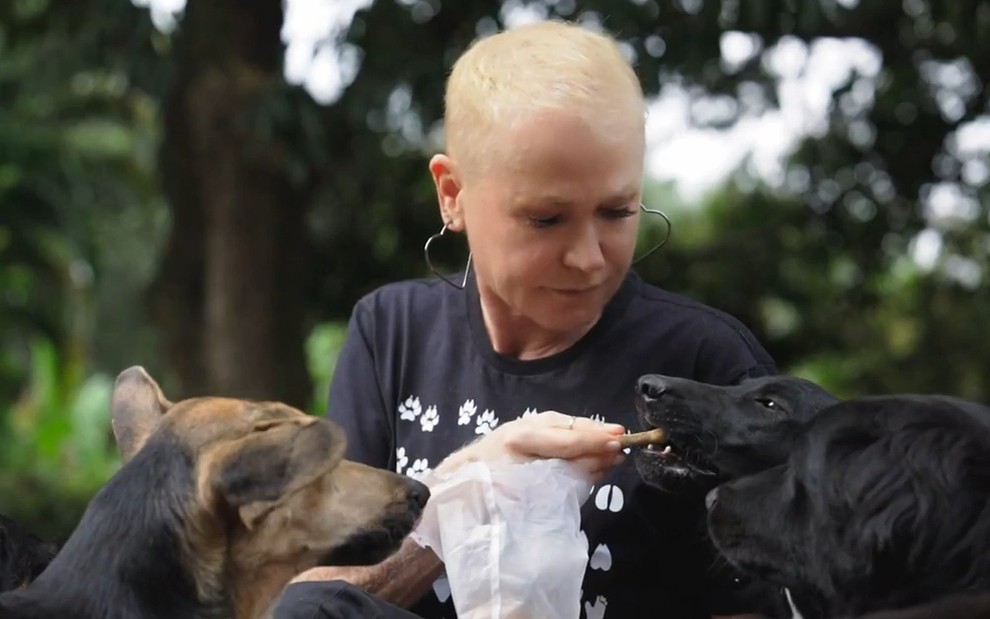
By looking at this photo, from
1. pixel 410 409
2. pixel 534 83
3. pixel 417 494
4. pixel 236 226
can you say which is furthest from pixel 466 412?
pixel 236 226

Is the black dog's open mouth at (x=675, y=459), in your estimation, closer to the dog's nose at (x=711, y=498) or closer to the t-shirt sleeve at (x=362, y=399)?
the dog's nose at (x=711, y=498)

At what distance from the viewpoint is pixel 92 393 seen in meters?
16.0

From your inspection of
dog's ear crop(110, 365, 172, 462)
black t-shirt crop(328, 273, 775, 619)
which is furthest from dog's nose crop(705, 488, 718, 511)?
dog's ear crop(110, 365, 172, 462)

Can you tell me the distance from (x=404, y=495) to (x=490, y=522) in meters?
0.20

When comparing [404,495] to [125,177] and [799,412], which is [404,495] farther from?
[125,177]

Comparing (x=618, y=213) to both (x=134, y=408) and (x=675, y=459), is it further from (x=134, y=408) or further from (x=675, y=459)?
(x=134, y=408)

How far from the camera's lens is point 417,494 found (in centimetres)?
347

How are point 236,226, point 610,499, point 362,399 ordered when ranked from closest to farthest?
point 610,499 → point 362,399 → point 236,226

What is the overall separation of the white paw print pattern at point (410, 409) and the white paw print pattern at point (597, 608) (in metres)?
0.66

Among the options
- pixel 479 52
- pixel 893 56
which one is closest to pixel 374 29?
pixel 893 56

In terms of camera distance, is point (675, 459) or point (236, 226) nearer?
point (675, 459)

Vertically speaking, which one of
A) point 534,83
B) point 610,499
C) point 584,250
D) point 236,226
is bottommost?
point 236,226

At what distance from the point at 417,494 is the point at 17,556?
1.09 m

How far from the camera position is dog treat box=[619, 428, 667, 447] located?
3.45m
